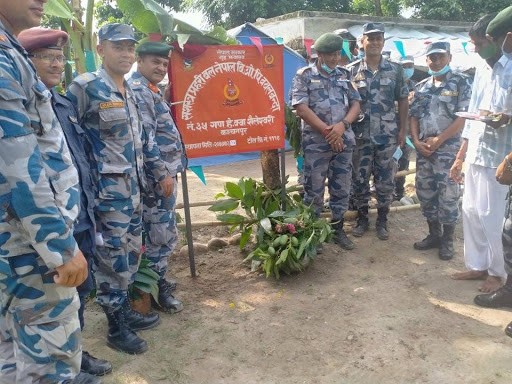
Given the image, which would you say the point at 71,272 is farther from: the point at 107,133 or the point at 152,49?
the point at 152,49

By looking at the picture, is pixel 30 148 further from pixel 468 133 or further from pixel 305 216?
pixel 468 133

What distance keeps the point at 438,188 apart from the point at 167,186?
2.57m

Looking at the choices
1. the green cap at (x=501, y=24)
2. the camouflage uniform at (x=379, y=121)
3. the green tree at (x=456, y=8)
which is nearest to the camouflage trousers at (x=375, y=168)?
the camouflage uniform at (x=379, y=121)

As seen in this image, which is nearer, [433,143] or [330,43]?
[330,43]

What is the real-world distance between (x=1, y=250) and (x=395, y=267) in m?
3.30

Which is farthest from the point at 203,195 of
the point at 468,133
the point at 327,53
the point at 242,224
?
the point at 468,133

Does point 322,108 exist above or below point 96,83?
below

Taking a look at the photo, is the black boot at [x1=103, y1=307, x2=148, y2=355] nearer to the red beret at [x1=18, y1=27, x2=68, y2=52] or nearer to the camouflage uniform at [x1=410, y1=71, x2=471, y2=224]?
the red beret at [x1=18, y1=27, x2=68, y2=52]

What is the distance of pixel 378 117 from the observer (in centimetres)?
464

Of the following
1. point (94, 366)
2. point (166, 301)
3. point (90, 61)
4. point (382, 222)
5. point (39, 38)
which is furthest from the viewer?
point (382, 222)

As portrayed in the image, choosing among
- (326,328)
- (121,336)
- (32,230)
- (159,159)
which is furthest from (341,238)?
(32,230)

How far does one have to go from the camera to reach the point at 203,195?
7234mm

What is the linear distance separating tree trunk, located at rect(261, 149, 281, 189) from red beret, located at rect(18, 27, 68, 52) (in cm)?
243

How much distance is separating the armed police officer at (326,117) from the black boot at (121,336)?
6.85 ft
